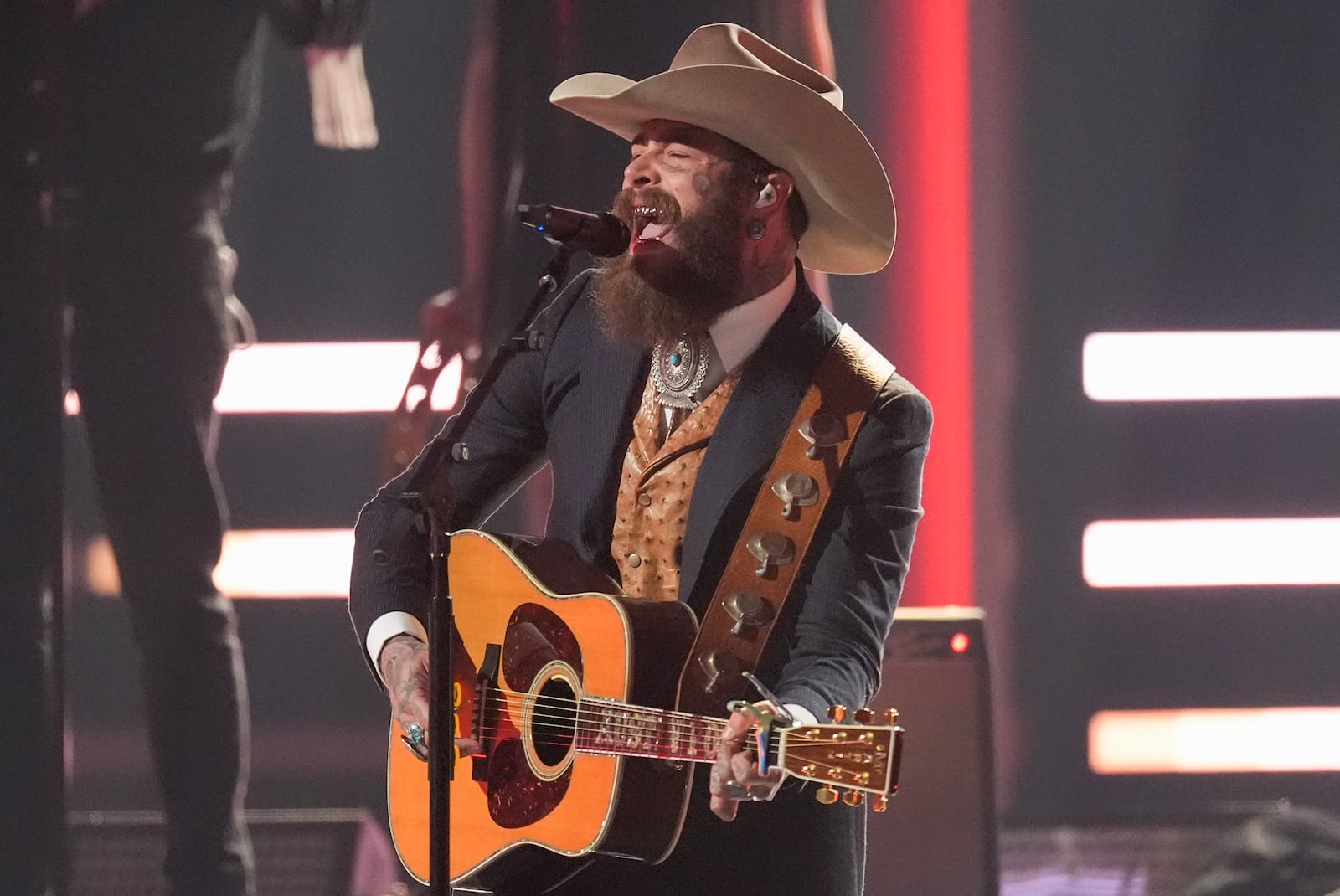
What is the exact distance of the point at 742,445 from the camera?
2.31 m

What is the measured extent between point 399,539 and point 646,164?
2.54ft

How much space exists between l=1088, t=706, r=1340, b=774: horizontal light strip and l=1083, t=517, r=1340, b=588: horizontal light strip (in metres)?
0.35

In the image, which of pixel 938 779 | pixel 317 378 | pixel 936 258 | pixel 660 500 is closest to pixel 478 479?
pixel 660 500

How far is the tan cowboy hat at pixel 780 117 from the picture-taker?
2363mm

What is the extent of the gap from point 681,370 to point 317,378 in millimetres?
1963

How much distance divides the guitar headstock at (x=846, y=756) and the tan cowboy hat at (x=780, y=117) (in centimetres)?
99

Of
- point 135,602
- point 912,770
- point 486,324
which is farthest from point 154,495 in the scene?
point 912,770

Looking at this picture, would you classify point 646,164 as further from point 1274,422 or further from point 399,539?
point 1274,422

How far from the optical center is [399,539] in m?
2.20

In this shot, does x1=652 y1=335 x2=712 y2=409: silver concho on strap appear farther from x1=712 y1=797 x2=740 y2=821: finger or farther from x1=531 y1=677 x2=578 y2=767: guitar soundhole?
x1=712 y1=797 x2=740 y2=821: finger

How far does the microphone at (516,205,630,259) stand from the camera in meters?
1.98

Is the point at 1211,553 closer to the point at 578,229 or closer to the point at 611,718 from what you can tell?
the point at 611,718

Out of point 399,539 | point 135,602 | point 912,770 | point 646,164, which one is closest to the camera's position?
point 399,539

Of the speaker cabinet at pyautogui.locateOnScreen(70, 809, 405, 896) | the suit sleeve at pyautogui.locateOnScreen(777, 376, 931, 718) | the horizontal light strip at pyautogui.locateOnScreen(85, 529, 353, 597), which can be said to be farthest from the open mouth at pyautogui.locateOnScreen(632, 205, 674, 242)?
the speaker cabinet at pyautogui.locateOnScreen(70, 809, 405, 896)
